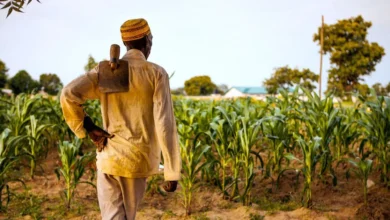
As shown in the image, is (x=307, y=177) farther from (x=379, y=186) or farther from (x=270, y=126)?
(x=379, y=186)

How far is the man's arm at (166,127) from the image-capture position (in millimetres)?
2268

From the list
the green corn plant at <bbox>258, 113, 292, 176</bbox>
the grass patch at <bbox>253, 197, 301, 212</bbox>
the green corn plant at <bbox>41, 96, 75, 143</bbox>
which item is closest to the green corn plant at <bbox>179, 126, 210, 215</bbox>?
the grass patch at <bbox>253, 197, 301, 212</bbox>

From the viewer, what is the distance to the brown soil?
13.5ft

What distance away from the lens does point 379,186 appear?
4.88m

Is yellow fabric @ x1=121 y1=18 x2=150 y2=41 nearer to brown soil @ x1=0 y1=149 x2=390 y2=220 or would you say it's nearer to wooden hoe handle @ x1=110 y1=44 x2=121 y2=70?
wooden hoe handle @ x1=110 y1=44 x2=121 y2=70

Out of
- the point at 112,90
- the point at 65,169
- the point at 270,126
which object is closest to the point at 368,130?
the point at 270,126

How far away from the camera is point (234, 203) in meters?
4.45

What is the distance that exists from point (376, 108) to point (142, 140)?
11.2 feet

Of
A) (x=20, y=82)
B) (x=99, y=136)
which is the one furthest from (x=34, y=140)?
(x=20, y=82)

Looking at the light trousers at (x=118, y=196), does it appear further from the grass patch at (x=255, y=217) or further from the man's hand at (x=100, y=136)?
the grass patch at (x=255, y=217)

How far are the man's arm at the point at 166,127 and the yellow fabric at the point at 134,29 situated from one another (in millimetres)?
248

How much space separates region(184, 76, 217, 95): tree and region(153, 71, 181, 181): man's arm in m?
58.6

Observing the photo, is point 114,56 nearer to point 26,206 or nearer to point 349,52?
point 26,206

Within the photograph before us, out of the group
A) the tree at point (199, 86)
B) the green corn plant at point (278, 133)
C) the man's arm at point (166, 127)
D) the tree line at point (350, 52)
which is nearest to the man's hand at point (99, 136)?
the man's arm at point (166, 127)
